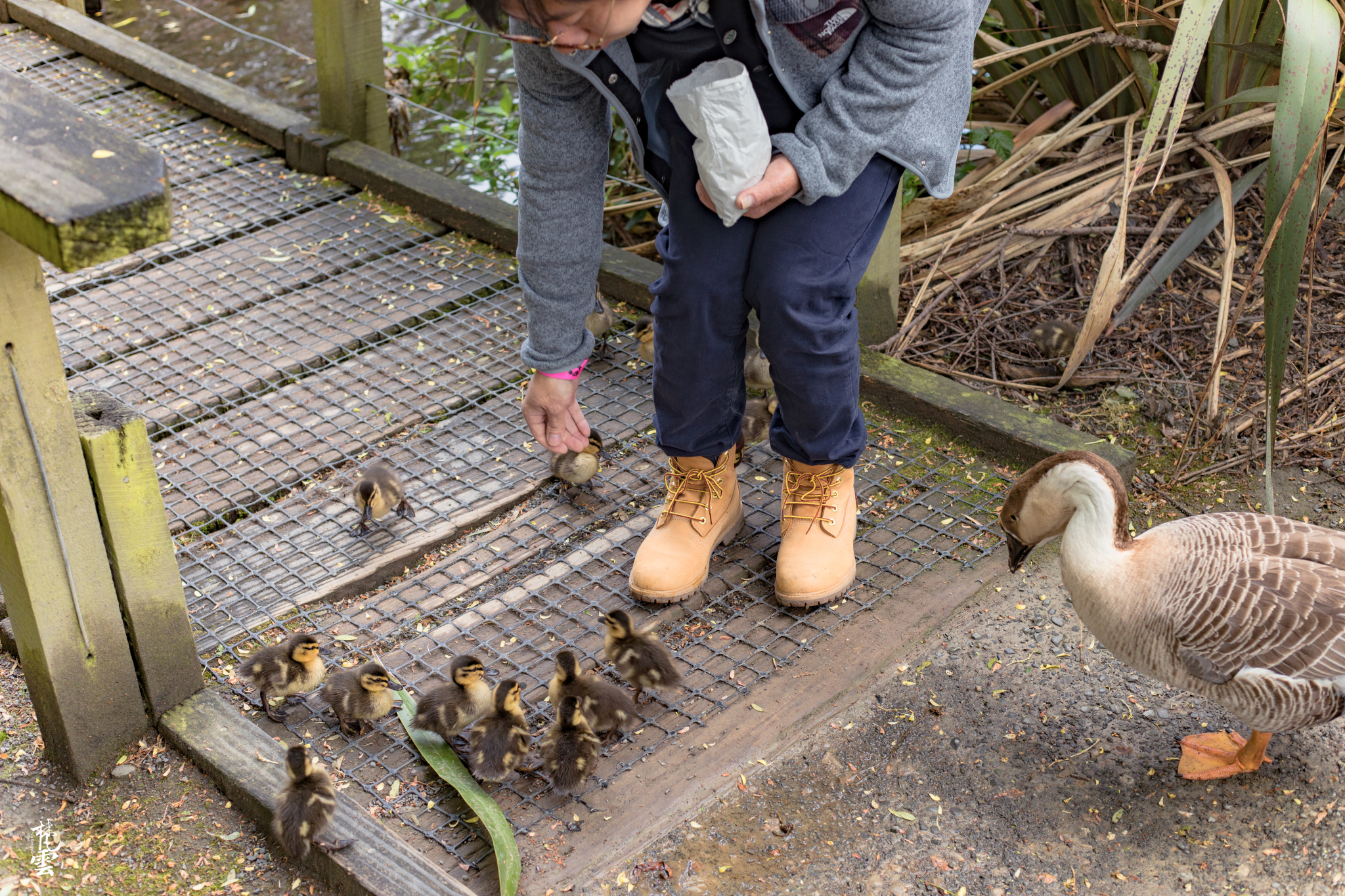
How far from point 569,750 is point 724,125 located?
4.55ft

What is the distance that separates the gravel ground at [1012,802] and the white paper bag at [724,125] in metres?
1.31

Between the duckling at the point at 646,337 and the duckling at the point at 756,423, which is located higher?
the duckling at the point at 646,337

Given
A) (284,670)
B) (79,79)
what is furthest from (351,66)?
(284,670)

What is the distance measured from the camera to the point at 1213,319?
4348 mm

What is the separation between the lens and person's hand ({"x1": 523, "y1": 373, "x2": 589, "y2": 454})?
9.73ft

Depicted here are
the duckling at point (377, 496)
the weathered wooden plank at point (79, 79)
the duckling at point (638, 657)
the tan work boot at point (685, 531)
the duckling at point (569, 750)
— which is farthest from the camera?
the weathered wooden plank at point (79, 79)

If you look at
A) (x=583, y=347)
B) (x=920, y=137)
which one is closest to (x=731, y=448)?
(x=583, y=347)

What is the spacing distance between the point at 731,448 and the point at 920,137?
103 centimetres

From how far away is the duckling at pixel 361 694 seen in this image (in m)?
2.78

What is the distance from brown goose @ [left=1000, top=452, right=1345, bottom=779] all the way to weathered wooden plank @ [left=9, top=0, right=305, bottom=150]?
3.87m

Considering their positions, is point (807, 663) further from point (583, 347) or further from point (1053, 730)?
point (583, 347)

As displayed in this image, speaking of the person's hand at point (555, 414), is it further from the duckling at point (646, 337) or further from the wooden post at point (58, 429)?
the duckling at point (646, 337)

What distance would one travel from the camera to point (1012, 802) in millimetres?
2709

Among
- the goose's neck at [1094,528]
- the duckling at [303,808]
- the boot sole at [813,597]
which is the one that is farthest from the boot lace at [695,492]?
the duckling at [303,808]
